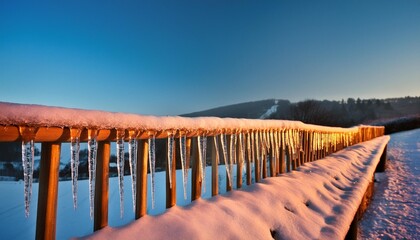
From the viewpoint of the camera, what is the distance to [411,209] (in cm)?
515

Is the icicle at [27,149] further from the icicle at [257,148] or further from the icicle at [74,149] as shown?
the icicle at [257,148]

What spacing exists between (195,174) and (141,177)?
2.19 feet

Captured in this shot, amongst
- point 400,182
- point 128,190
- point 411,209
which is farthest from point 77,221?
point 400,182

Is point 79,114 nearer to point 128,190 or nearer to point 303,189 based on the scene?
point 303,189

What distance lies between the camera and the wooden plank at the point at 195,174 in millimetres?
2543

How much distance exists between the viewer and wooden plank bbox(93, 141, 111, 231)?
173 centimetres

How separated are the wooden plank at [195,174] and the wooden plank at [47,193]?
4.15 ft

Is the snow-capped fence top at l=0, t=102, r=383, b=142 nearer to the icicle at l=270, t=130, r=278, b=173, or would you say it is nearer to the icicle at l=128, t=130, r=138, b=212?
the icicle at l=128, t=130, r=138, b=212

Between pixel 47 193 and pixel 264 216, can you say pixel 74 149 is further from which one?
pixel 264 216

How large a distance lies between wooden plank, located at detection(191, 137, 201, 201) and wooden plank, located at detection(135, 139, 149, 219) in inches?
23.1

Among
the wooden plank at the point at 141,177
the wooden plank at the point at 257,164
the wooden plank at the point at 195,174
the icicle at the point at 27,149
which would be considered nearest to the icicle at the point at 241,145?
the wooden plank at the point at 257,164

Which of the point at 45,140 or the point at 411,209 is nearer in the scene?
the point at 45,140

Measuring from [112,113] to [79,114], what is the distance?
0.23 meters

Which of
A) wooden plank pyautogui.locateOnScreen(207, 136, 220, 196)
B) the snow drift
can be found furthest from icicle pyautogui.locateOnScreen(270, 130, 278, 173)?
wooden plank pyautogui.locateOnScreen(207, 136, 220, 196)
